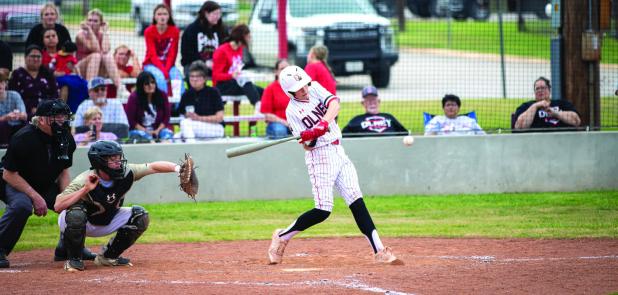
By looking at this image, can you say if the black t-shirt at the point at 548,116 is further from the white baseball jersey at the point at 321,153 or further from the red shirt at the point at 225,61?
the white baseball jersey at the point at 321,153

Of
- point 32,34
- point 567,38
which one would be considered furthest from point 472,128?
point 32,34

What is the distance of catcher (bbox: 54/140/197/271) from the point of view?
26.3 ft

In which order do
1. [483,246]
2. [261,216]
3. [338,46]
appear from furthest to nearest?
[338,46] → [261,216] → [483,246]

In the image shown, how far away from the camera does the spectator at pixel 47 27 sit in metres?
12.9

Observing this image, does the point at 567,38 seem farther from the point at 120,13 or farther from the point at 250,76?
the point at 120,13

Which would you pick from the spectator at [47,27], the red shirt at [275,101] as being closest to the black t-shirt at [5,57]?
the spectator at [47,27]

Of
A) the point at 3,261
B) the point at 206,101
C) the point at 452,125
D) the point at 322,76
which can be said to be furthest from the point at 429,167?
the point at 3,261

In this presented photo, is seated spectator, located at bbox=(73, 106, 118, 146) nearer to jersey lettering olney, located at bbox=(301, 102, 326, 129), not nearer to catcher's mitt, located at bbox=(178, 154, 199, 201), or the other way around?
catcher's mitt, located at bbox=(178, 154, 199, 201)

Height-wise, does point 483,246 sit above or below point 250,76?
below

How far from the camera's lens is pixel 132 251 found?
9.48 m

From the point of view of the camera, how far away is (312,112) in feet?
27.5

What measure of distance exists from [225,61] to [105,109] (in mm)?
1957

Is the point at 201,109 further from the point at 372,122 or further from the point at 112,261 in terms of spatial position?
the point at 112,261

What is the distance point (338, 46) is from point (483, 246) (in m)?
6.73
